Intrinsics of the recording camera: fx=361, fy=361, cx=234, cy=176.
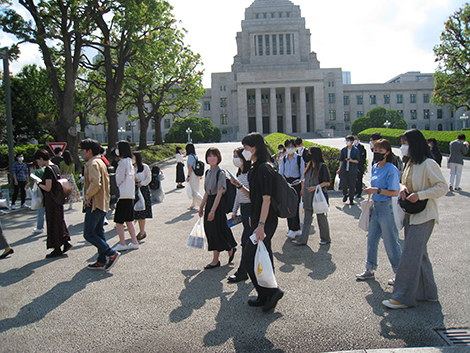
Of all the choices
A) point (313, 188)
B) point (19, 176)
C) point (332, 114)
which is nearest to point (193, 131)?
point (332, 114)

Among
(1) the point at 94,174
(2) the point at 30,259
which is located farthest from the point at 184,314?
(2) the point at 30,259

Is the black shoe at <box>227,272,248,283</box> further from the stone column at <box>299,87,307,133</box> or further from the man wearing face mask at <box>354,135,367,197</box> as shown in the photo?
A: the stone column at <box>299,87,307,133</box>

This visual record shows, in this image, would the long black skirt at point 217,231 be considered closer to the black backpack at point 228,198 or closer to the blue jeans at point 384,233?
the black backpack at point 228,198

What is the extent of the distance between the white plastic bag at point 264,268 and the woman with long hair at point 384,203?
1.59 metres

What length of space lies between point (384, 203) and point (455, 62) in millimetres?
32418

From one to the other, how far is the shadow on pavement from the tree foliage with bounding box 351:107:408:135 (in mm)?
54509

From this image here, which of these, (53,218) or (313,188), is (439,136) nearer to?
(313,188)

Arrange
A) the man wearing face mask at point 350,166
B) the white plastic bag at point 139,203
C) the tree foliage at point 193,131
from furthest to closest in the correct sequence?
1. the tree foliage at point 193,131
2. the man wearing face mask at point 350,166
3. the white plastic bag at point 139,203

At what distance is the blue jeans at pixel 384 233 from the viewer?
15.3 feet

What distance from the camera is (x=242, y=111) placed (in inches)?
2544

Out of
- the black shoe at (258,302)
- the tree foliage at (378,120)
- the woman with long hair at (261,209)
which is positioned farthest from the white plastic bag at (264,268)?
the tree foliage at (378,120)

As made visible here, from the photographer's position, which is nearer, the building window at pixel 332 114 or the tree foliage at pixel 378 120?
the tree foliage at pixel 378 120

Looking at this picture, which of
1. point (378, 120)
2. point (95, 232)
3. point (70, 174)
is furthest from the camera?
point (378, 120)

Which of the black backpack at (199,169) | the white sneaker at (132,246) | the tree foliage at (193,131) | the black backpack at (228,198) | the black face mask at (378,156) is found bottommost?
the white sneaker at (132,246)
